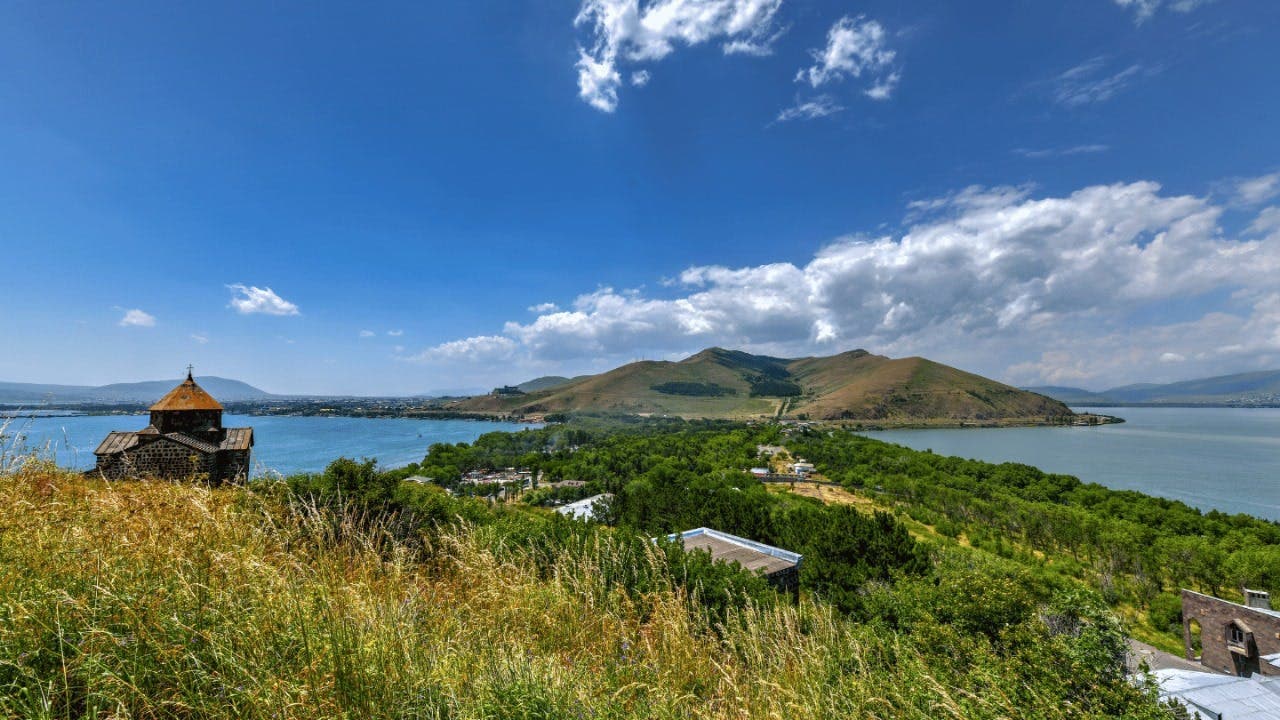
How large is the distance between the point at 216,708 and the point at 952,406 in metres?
185

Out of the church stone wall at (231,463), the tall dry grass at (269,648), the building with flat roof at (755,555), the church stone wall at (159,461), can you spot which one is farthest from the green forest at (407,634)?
the church stone wall at (231,463)

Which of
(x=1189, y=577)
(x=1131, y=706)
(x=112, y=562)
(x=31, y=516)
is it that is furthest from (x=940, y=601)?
(x=1189, y=577)

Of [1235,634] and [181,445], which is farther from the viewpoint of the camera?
[181,445]

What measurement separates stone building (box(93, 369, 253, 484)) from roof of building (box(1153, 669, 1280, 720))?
2409cm

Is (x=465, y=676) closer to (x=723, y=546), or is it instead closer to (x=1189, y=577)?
(x=723, y=546)

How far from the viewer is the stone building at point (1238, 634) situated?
14445 mm

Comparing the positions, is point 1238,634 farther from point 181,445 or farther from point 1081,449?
point 1081,449

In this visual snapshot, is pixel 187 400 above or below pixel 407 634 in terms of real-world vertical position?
above

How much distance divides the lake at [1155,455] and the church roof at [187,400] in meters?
77.1

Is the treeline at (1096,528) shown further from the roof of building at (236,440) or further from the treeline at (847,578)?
the roof of building at (236,440)

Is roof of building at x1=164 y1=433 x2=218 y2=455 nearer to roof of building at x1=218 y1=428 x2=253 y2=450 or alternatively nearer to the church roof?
roof of building at x1=218 y1=428 x2=253 y2=450

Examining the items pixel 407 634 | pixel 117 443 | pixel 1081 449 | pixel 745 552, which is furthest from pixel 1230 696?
pixel 1081 449

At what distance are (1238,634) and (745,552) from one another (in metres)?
15.8

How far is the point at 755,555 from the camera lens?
54.1 feet
